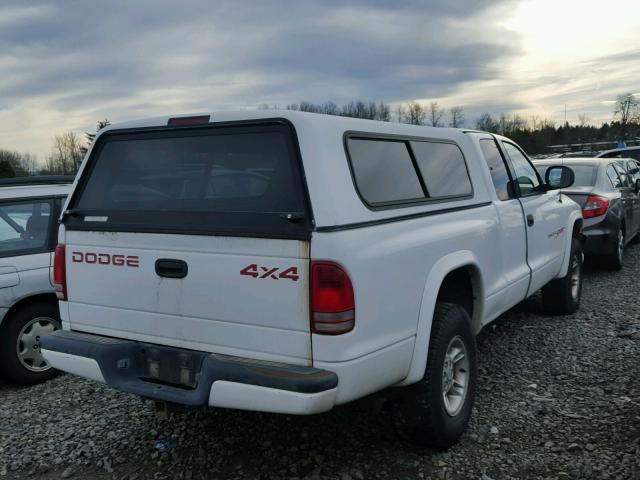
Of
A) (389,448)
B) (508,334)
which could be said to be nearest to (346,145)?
(389,448)

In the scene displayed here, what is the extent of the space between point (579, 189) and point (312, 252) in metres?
6.57

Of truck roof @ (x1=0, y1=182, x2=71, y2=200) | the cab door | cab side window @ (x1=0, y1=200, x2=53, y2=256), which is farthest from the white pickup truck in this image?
truck roof @ (x1=0, y1=182, x2=71, y2=200)

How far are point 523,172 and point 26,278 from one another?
4338 mm

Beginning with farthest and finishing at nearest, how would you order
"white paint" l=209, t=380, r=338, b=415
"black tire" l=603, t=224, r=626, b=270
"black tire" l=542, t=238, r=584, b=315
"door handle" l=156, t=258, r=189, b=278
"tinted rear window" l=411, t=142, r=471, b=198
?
"black tire" l=603, t=224, r=626, b=270 → "black tire" l=542, t=238, r=584, b=315 → "tinted rear window" l=411, t=142, r=471, b=198 → "door handle" l=156, t=258, r=189, b=278 → "white paint" l=209, t=380, r=338, b=415

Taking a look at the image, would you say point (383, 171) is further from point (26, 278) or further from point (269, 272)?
point (26, 278)

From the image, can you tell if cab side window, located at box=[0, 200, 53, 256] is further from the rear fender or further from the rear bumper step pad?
the rear fender

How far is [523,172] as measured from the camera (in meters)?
5.43

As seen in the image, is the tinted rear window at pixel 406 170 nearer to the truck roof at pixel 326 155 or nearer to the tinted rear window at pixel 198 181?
the truck roof at pixel 326 155

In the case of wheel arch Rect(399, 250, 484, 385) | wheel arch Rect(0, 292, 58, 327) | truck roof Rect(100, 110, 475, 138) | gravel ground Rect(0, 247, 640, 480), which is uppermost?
truck roof Rect(100, 110, 475, 138)

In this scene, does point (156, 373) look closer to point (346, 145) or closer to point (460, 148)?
point (346, 145)

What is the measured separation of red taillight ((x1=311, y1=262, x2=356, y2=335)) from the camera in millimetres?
2672

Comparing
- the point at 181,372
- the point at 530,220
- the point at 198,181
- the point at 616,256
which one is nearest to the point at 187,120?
the point at 198,181

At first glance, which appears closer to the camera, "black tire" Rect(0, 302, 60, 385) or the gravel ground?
the gravel ground

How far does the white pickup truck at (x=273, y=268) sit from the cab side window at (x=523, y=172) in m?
1.39
